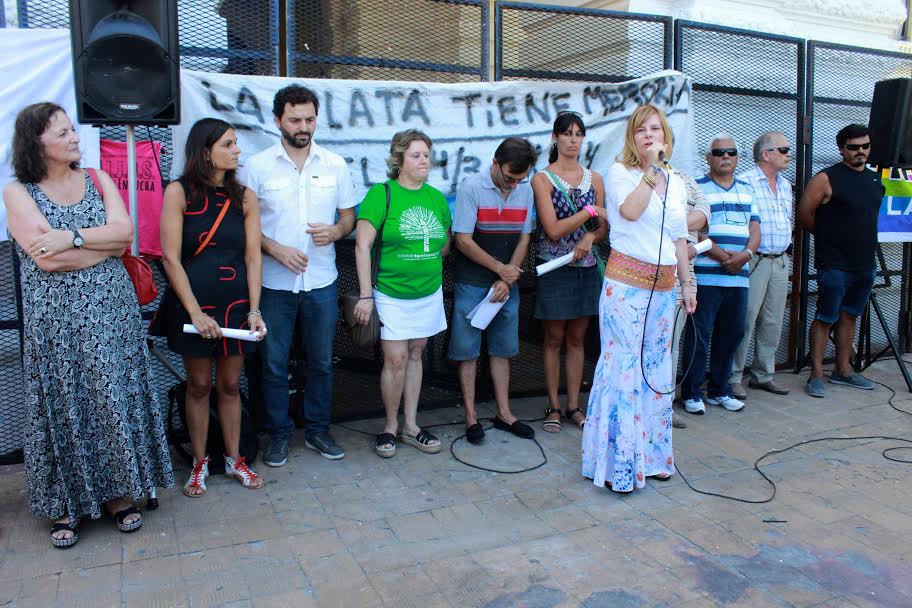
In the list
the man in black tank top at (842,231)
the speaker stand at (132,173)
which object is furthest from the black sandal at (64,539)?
the man in black tank top at (842,231)

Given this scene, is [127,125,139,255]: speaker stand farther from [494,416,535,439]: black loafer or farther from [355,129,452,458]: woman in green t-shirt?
[494,416,535,439]: black loafer

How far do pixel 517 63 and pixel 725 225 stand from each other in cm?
185

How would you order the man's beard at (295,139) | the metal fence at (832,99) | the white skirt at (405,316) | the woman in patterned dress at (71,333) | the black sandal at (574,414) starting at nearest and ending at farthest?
1. the woman in patterned dress at (71,333)
2. the man's beard at (295,139)
3. the white skirt at (405,316)
4. the black sandal at (574,414)
5. the metal fence at (832,99)

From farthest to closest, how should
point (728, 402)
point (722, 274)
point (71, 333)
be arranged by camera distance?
point (728, 402) < point (722, 274) < point (71, 333)

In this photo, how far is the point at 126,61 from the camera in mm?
3766

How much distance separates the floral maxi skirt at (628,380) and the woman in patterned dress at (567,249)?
2.64ft

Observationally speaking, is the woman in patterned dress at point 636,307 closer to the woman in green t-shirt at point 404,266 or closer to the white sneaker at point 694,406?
the woman in green t-shirt at point 404,266

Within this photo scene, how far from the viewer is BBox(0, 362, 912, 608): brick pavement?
10.5 feet

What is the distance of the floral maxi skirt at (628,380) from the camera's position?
411cm

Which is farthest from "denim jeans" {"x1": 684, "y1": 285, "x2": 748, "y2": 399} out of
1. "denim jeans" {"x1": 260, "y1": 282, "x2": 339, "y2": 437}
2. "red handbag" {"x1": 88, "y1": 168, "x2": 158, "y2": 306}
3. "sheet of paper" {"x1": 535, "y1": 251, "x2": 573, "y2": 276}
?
"red handbag" {"x1": 88, "y1": 168, "x2": 158, "y2": 306}

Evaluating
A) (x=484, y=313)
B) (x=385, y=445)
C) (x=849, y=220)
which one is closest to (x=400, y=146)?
(x=484, y=313)

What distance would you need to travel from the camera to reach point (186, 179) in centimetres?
391

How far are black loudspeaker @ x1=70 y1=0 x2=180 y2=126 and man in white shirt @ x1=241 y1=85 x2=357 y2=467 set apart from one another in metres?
0.63

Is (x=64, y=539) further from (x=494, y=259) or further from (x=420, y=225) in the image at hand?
(x=494, y=259)
